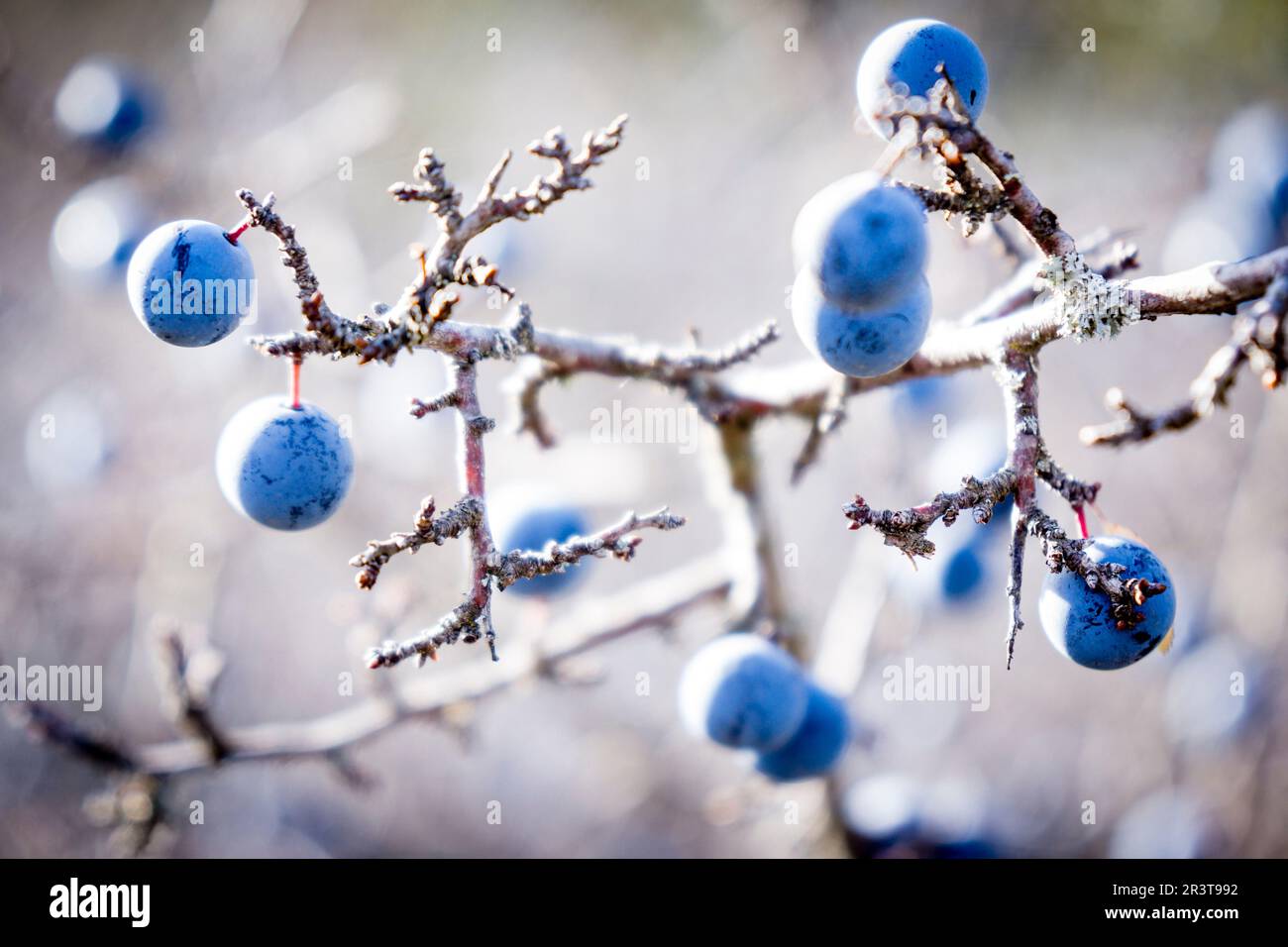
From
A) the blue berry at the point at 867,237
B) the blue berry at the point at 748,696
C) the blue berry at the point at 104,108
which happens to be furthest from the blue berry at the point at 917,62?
the blue berry at the point at 104,108

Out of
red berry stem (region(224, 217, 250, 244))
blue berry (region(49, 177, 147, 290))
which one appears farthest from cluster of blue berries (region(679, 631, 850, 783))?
blue berry (region(49, 177, 147, 290))

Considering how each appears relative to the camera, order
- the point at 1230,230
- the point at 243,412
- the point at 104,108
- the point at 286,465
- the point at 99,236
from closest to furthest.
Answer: the point at 286,465, the point at 243,412, the point at 1230,230, the point at 99,236, the point at 104,108

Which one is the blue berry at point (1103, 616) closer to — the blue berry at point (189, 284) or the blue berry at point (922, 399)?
the blue berry at point (189, 284)

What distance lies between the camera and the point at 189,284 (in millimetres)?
1455

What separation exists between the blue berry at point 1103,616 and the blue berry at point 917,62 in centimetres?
83

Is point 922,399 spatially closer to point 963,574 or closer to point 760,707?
point 963,574

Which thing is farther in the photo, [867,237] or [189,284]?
[189,284]

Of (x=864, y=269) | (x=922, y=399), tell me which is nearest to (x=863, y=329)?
(x=864, y=269)

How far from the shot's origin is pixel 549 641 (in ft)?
9.37

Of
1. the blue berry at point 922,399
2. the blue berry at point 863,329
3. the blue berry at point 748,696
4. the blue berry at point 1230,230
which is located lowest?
the blue berry at point 748,696

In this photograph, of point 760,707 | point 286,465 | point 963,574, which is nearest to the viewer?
point 286,465

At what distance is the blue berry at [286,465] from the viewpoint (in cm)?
166

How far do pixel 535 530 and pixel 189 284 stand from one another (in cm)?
131

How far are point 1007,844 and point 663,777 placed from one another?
2.15m
